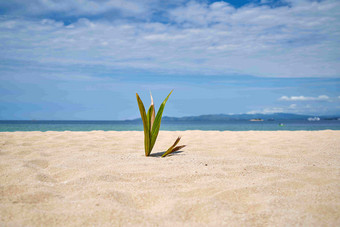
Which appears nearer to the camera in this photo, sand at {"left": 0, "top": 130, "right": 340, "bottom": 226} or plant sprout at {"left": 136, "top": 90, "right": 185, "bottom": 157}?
sand at {"left": 0, "top": 130, "right": 340, "bottom": 226}

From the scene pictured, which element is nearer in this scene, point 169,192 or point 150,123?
point 169,192

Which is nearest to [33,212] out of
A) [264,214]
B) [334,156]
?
[264,214]

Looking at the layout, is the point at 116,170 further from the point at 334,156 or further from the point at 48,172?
the point at 334,156

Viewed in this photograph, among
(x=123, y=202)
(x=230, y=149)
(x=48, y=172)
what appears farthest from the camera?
(x=230, y=149)

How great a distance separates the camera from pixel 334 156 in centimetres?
327

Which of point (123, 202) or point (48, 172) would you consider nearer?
point (123, 202)

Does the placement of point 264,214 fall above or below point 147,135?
below

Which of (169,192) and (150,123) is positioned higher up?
(150,123)

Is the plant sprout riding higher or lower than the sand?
higher

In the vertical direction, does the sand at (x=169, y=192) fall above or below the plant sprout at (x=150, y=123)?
below

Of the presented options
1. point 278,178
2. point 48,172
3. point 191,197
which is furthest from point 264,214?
point 48,172

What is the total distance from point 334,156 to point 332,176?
120cm

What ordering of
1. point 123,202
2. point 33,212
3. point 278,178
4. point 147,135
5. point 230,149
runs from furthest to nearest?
1. point 230,149
2. point 147,135
3. point 278,178
4. point 123,202
5. point 33,212

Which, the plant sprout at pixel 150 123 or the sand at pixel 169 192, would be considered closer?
the sand at pixel 169 192
